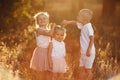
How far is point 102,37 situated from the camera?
29.8ft

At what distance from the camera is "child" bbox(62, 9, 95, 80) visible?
29.5 feet

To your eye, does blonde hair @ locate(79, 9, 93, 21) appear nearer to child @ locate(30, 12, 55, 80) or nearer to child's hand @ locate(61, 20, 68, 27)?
child's hand @ locate(61, 20, 68, 27)

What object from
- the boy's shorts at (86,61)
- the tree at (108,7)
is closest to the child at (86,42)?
the boy's shorts at (86,61)

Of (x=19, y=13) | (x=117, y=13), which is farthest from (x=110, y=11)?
(x=19, y=13)

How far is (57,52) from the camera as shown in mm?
9023

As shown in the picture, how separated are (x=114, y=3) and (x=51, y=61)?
0.58 m

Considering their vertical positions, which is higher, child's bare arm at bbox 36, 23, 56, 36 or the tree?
the tree

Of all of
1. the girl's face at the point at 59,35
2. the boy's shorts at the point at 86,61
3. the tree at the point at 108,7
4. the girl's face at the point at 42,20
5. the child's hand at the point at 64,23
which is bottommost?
the boy's shorts at the point at 86,61

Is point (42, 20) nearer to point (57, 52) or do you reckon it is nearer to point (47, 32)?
point (47, 32)

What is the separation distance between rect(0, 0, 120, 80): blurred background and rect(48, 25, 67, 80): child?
0.13 feet

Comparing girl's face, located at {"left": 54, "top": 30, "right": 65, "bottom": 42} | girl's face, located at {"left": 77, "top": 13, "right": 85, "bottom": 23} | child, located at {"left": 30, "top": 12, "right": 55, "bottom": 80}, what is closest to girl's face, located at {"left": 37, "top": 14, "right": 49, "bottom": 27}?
child, located at {"left": 30, "top": 12, "right": 55, "bottom": 80}

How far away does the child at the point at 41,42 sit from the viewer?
8977 millimetres

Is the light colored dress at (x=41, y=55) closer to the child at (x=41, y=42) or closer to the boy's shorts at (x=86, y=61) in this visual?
the child at (x=41, y=42)

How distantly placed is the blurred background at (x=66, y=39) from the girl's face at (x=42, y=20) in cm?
6
